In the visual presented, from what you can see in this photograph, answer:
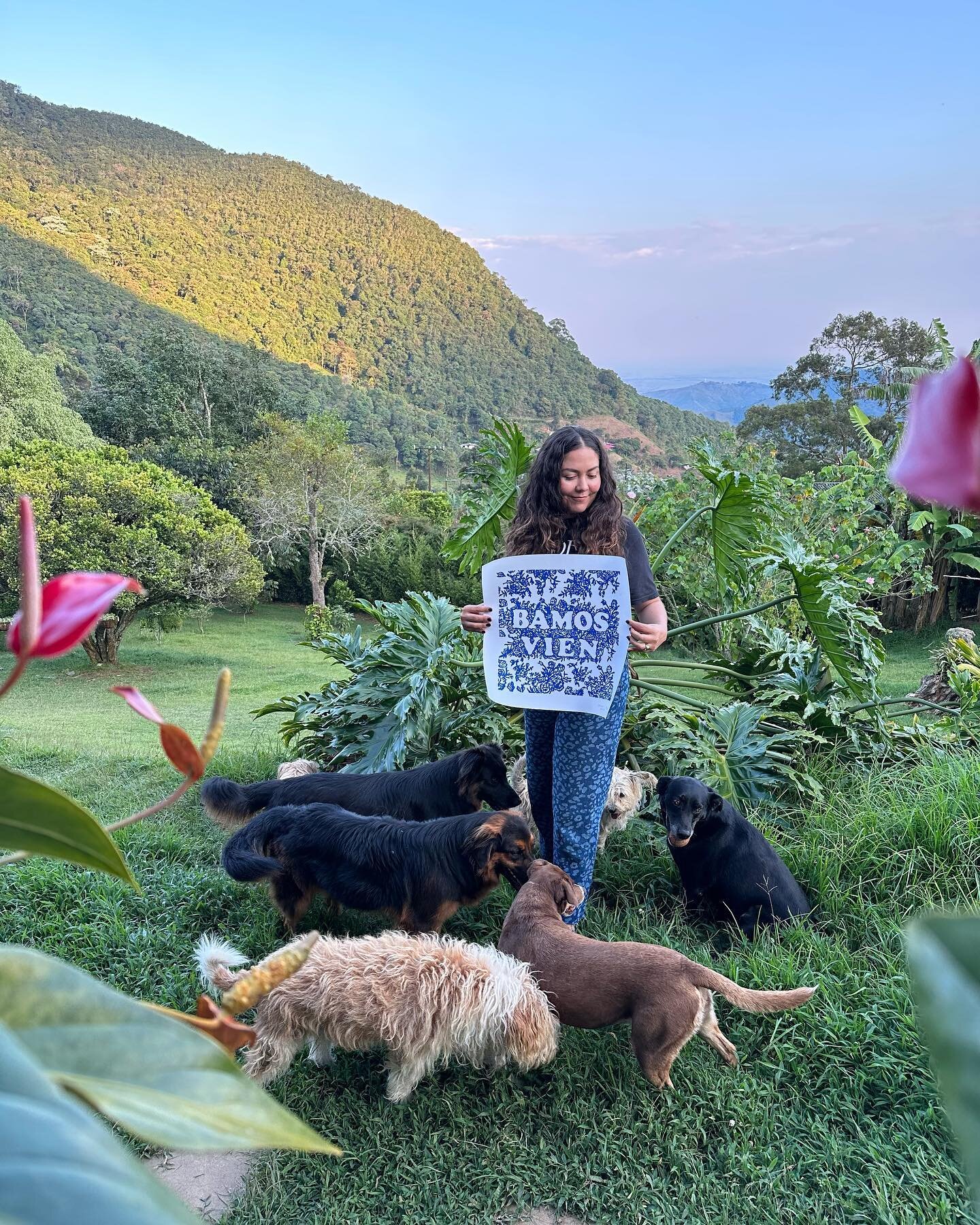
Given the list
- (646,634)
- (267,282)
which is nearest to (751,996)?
(646,634)

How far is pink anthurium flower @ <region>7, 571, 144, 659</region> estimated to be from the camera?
0.36 metres

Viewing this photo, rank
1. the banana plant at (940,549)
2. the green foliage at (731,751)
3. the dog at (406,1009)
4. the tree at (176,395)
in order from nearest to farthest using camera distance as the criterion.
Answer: the dog at (406,1009) < the green foliage at (731,751) < the banana plant at (940,549) < the tree at (176,395)

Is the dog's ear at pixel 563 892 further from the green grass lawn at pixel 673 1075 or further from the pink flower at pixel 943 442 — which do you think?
the pink flower at pixel 943 442

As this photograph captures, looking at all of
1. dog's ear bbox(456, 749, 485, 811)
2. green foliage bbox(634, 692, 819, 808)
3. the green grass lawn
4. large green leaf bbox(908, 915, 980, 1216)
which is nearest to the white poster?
dog's ear bbox(456, 749, 485, 811)

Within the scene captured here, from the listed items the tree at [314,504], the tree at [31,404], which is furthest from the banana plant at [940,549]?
the tree at [31,404]

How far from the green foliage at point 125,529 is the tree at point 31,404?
6313 mm

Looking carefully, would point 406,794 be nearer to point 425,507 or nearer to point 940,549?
point 940,549

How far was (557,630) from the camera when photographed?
2584 millimetres

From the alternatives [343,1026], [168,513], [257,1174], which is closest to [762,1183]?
[343,1026]

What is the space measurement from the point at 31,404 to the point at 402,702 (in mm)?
16508

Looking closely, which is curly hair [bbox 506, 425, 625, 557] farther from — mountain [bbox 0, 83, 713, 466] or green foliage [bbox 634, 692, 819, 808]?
mountain [bbox 0, 83, 713, 466]

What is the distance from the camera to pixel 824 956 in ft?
8.00

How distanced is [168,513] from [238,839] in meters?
8.69

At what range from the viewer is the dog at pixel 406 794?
2.97 m
